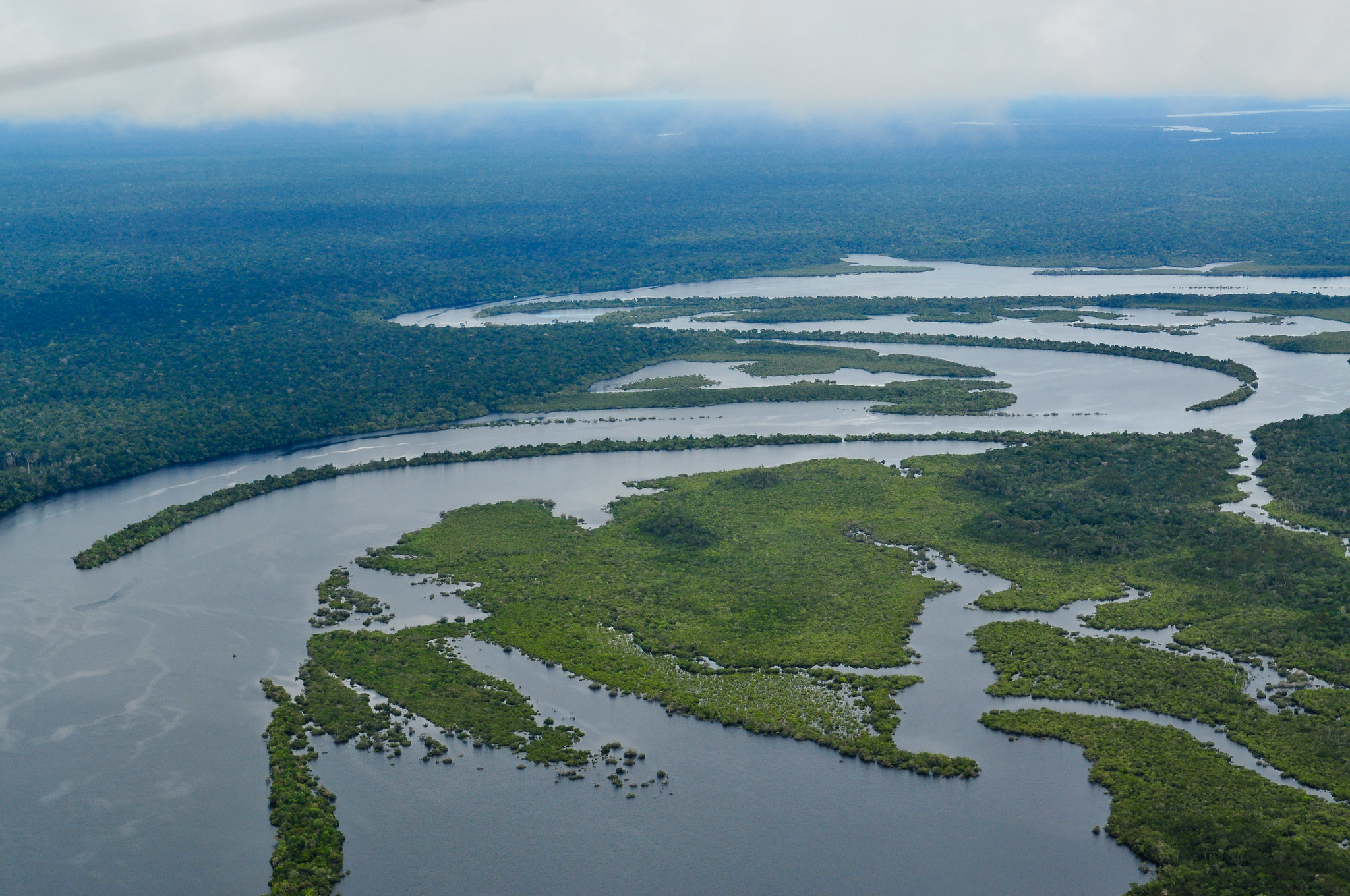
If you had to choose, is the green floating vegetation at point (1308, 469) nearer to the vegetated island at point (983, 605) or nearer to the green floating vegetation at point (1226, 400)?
the vegetated island at point (983, 605)

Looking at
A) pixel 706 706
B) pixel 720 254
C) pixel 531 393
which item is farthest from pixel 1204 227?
pixel 706 706

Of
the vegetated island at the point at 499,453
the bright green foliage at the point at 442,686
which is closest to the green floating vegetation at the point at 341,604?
the bright green foliage at the point at 442,686

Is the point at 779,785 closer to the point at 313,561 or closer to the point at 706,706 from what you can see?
the point at 706,706

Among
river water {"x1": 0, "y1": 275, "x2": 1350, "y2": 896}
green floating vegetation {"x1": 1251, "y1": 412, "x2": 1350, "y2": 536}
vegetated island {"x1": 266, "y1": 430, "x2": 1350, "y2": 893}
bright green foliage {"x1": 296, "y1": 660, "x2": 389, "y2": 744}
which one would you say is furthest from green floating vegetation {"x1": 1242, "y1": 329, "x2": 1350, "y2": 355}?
bright green foliage {"x1": 296, "y1": 660, "x2": 389, "y2": 744}

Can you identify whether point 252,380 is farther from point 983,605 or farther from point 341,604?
point 983,605

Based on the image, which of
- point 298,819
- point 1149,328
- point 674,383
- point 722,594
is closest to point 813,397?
point 674,383
